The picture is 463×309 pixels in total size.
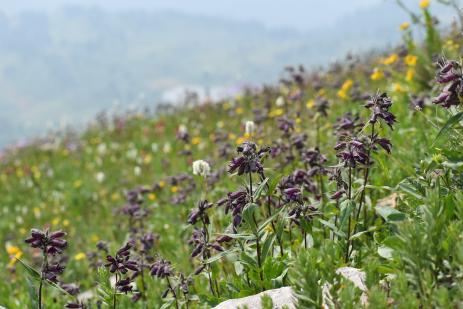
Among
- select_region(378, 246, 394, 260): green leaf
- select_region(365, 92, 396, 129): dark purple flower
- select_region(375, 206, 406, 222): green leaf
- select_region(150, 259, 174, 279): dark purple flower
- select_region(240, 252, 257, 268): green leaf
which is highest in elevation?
select_region(365, 92, 396, 129): dark purple flower

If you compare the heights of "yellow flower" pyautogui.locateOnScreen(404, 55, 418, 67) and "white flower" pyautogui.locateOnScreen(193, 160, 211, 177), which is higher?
"yellow flower" pyautogui.locateOnScreen(404, 55, 418, 67)

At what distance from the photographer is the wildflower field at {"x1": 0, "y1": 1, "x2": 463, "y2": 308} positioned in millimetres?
2854

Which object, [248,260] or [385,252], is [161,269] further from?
[385,252]

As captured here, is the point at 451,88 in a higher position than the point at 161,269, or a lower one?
higher

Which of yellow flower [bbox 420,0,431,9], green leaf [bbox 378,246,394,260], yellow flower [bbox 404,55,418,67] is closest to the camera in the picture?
green leaf [bbox 378,246,394,260]

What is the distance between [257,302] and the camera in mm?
3119

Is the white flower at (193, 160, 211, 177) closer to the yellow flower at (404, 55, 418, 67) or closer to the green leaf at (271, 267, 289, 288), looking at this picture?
the green leaf at (271, 267, 289, 288)

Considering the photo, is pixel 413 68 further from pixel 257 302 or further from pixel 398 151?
pixel 257 302

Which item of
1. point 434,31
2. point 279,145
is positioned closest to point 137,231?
point 279,145

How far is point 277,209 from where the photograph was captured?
412 cm

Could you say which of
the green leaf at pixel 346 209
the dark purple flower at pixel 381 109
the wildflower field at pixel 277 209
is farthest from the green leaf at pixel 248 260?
the dark purple flower at pixel 381 109

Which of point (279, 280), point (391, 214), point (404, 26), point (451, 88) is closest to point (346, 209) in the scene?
point (391, 214)

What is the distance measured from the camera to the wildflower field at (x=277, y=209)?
2.85m


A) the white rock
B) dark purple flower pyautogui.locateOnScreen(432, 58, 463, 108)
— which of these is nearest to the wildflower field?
dark purple flower pyautogui.locateOnScreen(432, 58, 463, 108)
